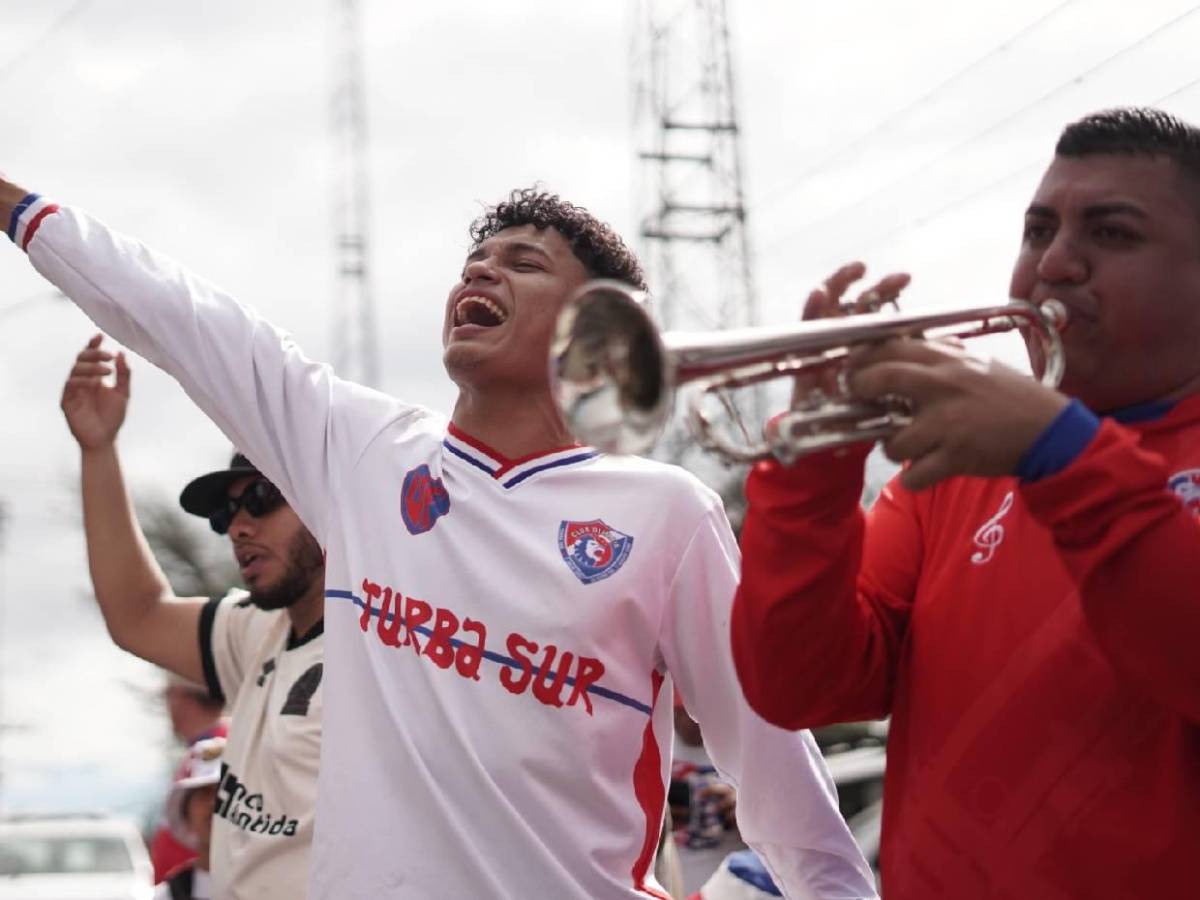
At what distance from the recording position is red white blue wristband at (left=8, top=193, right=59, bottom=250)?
3943mm

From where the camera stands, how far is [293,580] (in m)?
4.78

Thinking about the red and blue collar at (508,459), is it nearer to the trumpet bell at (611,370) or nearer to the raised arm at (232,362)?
the raised arm at (232,362)

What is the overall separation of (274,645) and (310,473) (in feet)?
3.97

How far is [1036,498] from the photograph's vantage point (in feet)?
7.43

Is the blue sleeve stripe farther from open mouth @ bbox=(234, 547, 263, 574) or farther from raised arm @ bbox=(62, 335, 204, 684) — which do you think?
open mouth @ bbox=(234, 547, 263, 574)

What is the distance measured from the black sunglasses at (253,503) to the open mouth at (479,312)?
1288 millimetres

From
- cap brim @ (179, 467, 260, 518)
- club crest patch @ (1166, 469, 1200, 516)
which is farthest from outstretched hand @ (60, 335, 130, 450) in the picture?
club crest patch @ (1166, 469, 1200, 516)

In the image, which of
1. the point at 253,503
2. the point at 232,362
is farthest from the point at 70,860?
the point at 232,362

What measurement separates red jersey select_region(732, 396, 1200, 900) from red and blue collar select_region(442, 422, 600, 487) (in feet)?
3.22

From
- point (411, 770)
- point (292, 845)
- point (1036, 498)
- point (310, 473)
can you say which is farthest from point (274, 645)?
point (1036, 498)

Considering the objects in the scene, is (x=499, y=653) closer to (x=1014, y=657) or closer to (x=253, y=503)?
(x=1014, y=657)

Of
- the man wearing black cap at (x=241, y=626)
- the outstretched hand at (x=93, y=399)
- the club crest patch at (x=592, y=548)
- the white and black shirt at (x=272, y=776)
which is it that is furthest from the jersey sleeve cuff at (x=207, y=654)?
the club crest patch at (x=592, y=548)

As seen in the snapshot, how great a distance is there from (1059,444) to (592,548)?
4.60 feet

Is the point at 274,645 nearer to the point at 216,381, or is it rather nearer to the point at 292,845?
the point at 292,845
